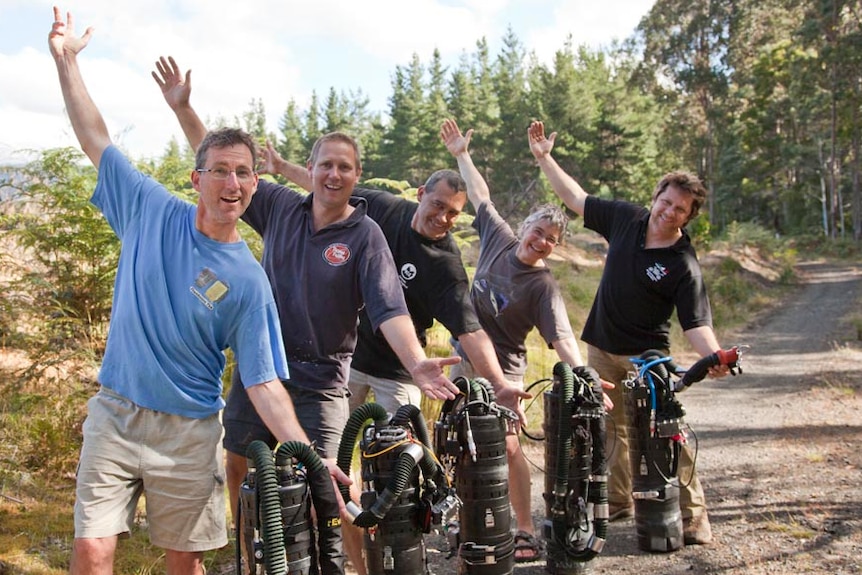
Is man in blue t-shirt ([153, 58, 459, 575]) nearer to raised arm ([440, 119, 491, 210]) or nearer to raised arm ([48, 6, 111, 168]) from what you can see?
raised arm ([48, 6, 111, 168])

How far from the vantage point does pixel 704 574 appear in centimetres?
480

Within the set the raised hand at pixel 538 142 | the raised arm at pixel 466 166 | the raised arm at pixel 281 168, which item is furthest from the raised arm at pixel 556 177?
the raised arm at pixel 281 168

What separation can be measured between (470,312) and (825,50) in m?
36.8

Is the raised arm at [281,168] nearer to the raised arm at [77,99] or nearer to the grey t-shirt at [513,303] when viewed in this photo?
the grey t-shirt at [513,303]

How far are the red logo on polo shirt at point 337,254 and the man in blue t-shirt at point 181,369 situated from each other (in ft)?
2.00

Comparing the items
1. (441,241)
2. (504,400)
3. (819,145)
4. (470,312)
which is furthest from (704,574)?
(819,145)

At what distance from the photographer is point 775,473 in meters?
7.02

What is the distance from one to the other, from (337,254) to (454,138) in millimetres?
2609

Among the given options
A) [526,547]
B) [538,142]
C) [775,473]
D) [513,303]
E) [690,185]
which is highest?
[538,142]

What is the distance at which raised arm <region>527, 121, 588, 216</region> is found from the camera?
5.85m

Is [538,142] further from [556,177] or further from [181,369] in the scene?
[181,369]

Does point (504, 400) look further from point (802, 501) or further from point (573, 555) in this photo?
point (802, 501)

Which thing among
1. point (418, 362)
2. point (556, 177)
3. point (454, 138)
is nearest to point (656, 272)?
point (556, 177)

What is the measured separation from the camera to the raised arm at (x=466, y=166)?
232 inches
